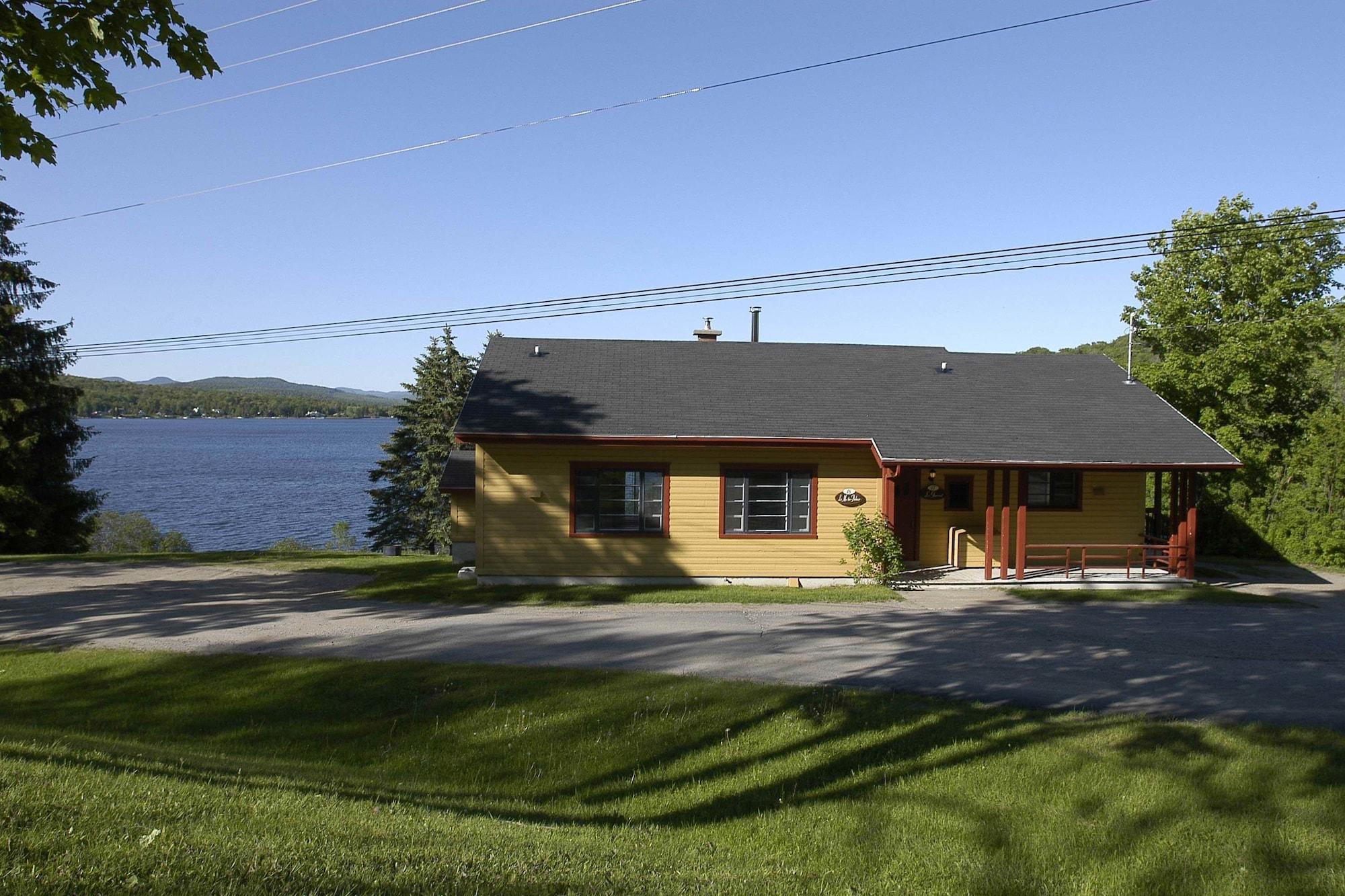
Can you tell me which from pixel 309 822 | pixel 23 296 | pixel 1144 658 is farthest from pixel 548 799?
pixel 23 296

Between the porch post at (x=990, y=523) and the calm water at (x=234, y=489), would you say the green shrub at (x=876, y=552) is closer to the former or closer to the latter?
the porch post at (x=990, y=523)

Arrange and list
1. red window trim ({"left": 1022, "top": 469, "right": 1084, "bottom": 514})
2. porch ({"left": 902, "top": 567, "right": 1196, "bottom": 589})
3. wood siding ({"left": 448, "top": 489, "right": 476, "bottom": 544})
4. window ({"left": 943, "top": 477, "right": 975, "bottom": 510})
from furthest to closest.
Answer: wood siding ({"left": 448, "top": 489, "right": 476, "bottom": 544}), window ({"left": 943, "top": 477, "right": 975, "bottom": 510}), red window trim ({"left": 1022, "top": 469, "right": 1084, "bottom": 514}), porch ({"left": 902, "top": 567, "right": 1196, "bottom": 589})

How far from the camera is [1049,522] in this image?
19.4 meters

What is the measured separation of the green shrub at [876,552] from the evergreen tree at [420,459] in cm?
3345

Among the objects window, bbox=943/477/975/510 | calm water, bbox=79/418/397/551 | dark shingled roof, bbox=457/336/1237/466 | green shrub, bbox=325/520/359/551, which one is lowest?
green shrub, bbox=325/520/359/551

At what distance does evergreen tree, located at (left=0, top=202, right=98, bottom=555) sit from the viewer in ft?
91.4

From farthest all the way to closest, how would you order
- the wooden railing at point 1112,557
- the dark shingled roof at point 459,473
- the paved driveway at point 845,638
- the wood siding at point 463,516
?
the wood siding at point 463,516 → the dark shingled roof at point 459,473 → the wooden railing at point 1112,557 → the paved driveway at point 845,638

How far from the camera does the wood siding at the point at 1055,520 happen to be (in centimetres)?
1947

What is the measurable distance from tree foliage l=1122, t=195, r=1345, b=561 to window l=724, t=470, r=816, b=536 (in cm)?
1205

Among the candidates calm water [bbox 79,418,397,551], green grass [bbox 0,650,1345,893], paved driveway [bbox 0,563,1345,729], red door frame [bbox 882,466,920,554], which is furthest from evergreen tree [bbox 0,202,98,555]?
red door frame [bbox 882,466,920,554]

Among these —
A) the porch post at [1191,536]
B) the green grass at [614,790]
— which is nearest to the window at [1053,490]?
the porch post at [1191,536]

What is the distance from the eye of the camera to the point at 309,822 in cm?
527

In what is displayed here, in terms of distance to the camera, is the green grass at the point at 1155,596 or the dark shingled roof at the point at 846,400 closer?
the green grass at the point at 1155,596

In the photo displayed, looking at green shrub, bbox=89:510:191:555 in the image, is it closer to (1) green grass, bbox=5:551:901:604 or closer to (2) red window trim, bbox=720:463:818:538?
(1) green grass, bbox=5:551:901:604
